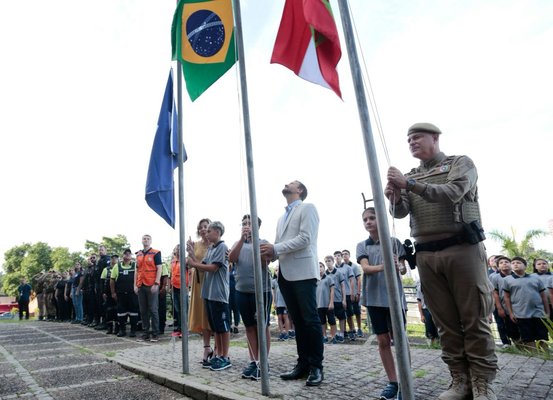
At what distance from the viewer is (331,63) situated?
315 centimetres

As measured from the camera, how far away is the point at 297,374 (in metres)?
4.14

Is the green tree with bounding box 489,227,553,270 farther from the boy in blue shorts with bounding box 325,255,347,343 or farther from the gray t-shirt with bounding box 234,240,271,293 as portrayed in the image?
the gray t-shirt with bounding box 234,240,271,293

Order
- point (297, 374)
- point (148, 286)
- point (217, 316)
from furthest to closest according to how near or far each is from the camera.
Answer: point (148, 286) < point (217, 316) < point (297, 374)

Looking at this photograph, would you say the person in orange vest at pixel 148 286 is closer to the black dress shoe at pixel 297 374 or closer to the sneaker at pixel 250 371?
the sneaker at pixel 250 371

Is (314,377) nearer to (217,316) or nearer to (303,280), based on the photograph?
(303,280)

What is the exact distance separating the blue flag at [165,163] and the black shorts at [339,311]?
5.49 meters

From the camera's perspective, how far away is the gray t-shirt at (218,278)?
4.90 metres

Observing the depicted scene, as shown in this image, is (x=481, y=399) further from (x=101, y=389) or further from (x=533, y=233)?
(x=533, y=233)

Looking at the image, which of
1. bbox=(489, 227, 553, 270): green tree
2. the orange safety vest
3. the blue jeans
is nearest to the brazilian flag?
the orange safety vest

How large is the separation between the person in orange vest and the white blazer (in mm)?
5334

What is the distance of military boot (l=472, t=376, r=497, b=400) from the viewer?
2668mm

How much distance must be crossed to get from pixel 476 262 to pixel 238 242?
2768 millimetres

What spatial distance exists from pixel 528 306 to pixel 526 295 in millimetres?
206

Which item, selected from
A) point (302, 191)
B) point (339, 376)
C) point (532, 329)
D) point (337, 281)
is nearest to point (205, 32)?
point (302, 191)
